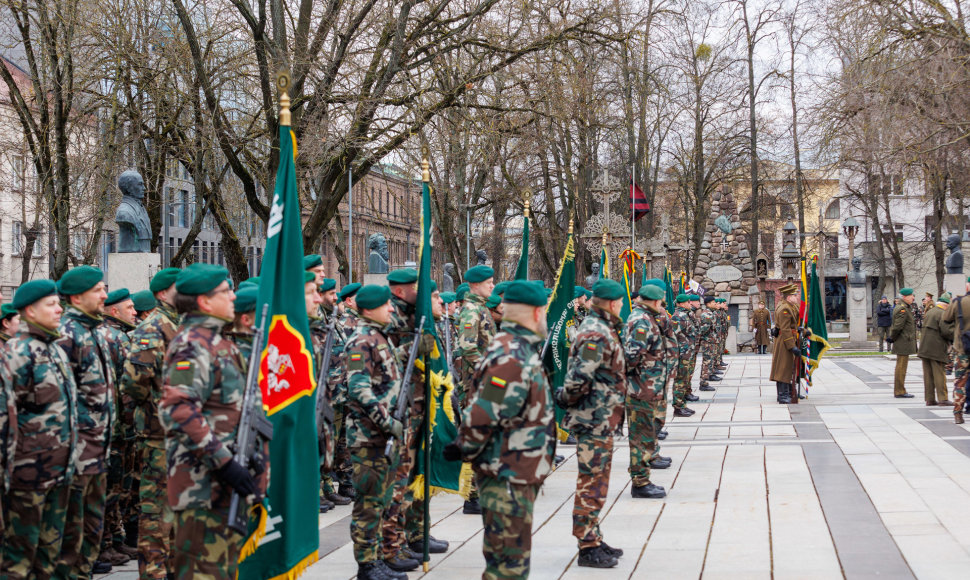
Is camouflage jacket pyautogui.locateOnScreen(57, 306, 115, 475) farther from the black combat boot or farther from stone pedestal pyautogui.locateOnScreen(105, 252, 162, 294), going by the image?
the black combat boot

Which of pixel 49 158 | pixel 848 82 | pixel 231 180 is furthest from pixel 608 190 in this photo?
pixel 49 158

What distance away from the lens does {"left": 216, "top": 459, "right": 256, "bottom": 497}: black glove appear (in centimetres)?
480

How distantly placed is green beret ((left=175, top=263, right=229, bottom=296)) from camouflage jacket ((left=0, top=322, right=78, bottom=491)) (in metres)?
1.35

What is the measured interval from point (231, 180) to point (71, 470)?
72.4 feet

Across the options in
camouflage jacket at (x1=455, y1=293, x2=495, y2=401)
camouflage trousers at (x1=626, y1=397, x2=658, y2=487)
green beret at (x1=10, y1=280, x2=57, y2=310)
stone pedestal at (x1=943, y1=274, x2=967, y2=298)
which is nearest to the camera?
green beret at (x1=10, y1=280, x2=57, y2=310)

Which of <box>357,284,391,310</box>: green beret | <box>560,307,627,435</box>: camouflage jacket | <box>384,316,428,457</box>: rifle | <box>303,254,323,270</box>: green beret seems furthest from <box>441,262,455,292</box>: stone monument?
<box>357,284,391,310</box>: green beret

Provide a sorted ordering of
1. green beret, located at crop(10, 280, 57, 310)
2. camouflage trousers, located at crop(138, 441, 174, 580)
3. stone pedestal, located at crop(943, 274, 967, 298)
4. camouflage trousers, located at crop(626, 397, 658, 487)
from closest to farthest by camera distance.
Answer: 1. green beret, located at crop(10, 280, 57, 310)
2. camouflage trousers, located at crop(138, 441, 174, 580)
3. camouflage trousers, located at crop(626, 397, 658, 487)
4. stone pedestal, located at crop(943, 274, 967, 298)

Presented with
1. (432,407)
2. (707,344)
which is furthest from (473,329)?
(707,344)

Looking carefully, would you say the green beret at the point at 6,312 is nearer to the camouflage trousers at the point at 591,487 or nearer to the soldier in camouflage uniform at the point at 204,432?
the soldier in camouflage uniform at the point at 204,432

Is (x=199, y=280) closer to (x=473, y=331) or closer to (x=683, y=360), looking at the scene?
(x=473, y=331)

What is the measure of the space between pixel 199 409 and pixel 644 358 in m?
6.14

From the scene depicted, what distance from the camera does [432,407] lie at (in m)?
7.81

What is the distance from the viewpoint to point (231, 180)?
27125 millimetres

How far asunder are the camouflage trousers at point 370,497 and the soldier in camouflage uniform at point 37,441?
1.86 metres
